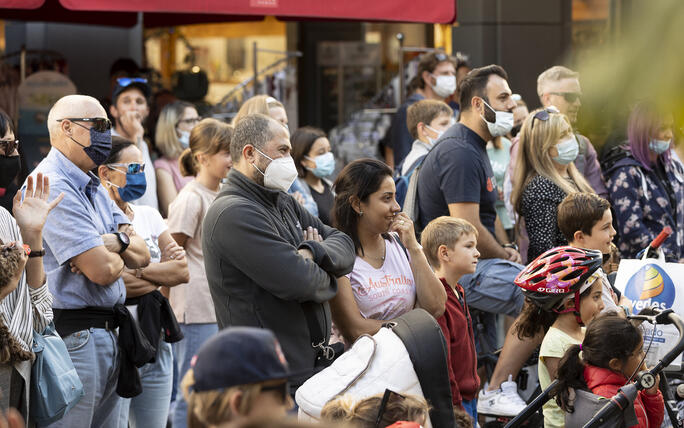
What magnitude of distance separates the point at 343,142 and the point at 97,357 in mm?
6948

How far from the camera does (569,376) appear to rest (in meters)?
4.08

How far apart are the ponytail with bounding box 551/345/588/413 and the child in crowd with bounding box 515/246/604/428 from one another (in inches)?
12.8

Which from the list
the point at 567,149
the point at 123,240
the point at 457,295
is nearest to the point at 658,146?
the point at 567,149

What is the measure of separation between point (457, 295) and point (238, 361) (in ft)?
9.74

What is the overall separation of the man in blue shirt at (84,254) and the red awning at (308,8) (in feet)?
Result: 9.10

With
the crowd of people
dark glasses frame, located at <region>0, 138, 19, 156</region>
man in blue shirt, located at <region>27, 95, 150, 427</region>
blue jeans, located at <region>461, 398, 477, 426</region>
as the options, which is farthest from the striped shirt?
blue jeans, located at <region>461, 398, 477, 426</region>

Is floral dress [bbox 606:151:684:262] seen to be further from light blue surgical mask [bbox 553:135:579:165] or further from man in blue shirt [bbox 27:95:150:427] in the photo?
man in blue shirt [bbox 27:95:150:427]

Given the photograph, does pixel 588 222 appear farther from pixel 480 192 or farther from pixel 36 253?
pixel 36 253

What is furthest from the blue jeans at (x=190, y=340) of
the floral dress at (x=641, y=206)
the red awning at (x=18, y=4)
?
the floral dress at (x=641, y=206)

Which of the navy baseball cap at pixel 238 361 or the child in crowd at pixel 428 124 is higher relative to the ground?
the child in crowd at pixel 428 124

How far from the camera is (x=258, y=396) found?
196 centimetres

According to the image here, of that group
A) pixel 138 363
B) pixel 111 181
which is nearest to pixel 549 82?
pixel 111 181

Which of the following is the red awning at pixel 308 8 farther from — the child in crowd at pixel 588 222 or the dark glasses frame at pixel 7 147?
the child in crowd at pixel 588 222

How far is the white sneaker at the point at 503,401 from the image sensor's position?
534cm
